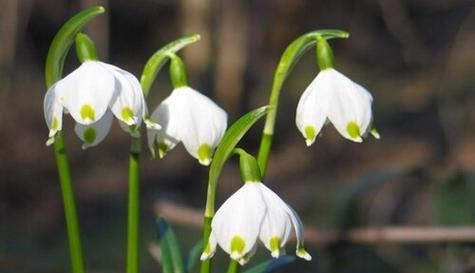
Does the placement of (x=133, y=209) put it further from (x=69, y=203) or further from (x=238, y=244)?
(x=238, y=244)

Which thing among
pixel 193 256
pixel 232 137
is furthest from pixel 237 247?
pixel 193 256

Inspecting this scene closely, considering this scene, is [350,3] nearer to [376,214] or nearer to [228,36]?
[228,36]

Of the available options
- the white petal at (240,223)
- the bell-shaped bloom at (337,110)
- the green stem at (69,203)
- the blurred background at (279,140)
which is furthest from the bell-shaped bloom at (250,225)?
the blurred background at (279,140)

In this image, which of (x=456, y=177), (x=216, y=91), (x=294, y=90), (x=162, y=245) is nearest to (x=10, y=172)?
(x=216, y=91)

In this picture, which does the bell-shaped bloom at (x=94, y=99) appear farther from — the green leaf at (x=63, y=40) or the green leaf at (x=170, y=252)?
the green leaf at (x=170, y=252)

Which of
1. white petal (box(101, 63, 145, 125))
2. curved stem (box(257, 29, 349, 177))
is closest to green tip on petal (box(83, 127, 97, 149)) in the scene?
white petal (box(101, 63, 145, 125))
